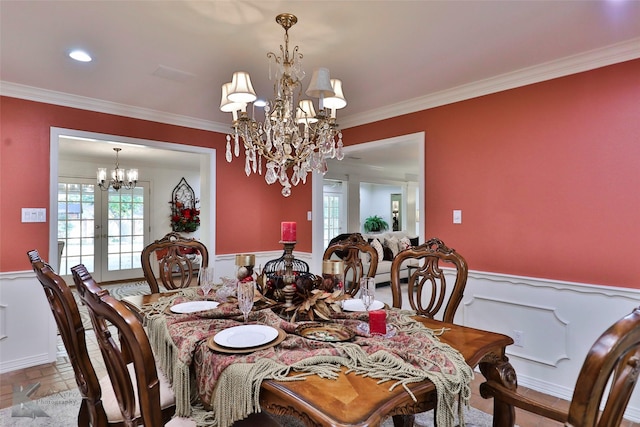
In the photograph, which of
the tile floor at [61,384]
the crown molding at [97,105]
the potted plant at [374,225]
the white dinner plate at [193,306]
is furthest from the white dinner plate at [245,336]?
the potted plant at [374,225]

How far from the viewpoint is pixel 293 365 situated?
1048mm

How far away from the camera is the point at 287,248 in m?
1.74

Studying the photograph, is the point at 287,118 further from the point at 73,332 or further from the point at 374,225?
the point at 374,225

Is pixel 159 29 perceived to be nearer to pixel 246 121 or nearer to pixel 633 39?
pixel 246 121

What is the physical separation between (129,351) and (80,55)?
220cm

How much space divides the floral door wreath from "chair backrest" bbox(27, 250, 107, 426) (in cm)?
591

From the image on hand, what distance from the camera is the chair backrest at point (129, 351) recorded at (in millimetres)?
834

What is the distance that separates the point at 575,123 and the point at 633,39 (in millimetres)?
530

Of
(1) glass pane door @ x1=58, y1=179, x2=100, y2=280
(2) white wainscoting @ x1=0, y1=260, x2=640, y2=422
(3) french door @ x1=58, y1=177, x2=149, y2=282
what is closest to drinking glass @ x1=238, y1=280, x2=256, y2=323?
(2) white wainscoting @ x1=0, y1=260, x2=640, y2=422

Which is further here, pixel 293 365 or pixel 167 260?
pixel 167 260

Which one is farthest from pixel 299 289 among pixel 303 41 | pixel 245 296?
pixel 303 41

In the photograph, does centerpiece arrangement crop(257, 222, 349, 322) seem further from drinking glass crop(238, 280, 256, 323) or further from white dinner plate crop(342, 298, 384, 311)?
drinking glass crop(238, 280, 256, 323)

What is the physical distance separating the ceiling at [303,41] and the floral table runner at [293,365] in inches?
61.6

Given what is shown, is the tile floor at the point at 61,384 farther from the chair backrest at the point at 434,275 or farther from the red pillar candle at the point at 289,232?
the red pillar candle at the point at 289,232
